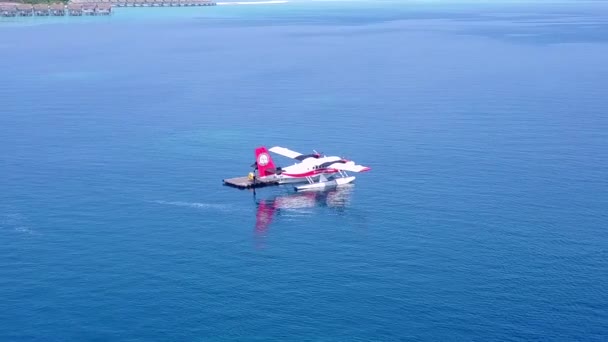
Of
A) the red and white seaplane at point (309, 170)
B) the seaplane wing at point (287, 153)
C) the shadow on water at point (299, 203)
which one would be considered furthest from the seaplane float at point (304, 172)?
the seaplane wing at point (287, 153)

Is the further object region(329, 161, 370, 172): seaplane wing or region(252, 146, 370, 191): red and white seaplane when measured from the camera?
region(252, 146, 370, 191): red and white seaplane

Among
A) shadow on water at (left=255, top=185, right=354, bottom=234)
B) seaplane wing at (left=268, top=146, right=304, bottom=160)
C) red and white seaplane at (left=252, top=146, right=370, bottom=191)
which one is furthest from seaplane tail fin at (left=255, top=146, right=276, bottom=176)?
seaplane wing at (left=268, top=146, right=304, bottom=160)

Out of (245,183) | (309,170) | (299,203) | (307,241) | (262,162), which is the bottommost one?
(307,241)

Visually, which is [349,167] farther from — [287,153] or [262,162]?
[262,162]

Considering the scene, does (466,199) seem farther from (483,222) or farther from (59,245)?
(59,245)

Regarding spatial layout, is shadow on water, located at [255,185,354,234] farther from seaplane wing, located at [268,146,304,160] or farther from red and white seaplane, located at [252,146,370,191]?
seaplane wing, located at [268,146,304,160]

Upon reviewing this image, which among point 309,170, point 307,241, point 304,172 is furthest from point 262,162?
point 307,241

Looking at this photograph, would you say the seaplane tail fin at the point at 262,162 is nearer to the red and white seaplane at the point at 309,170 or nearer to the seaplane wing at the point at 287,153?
the red and white seaplane at the point at 309,170
